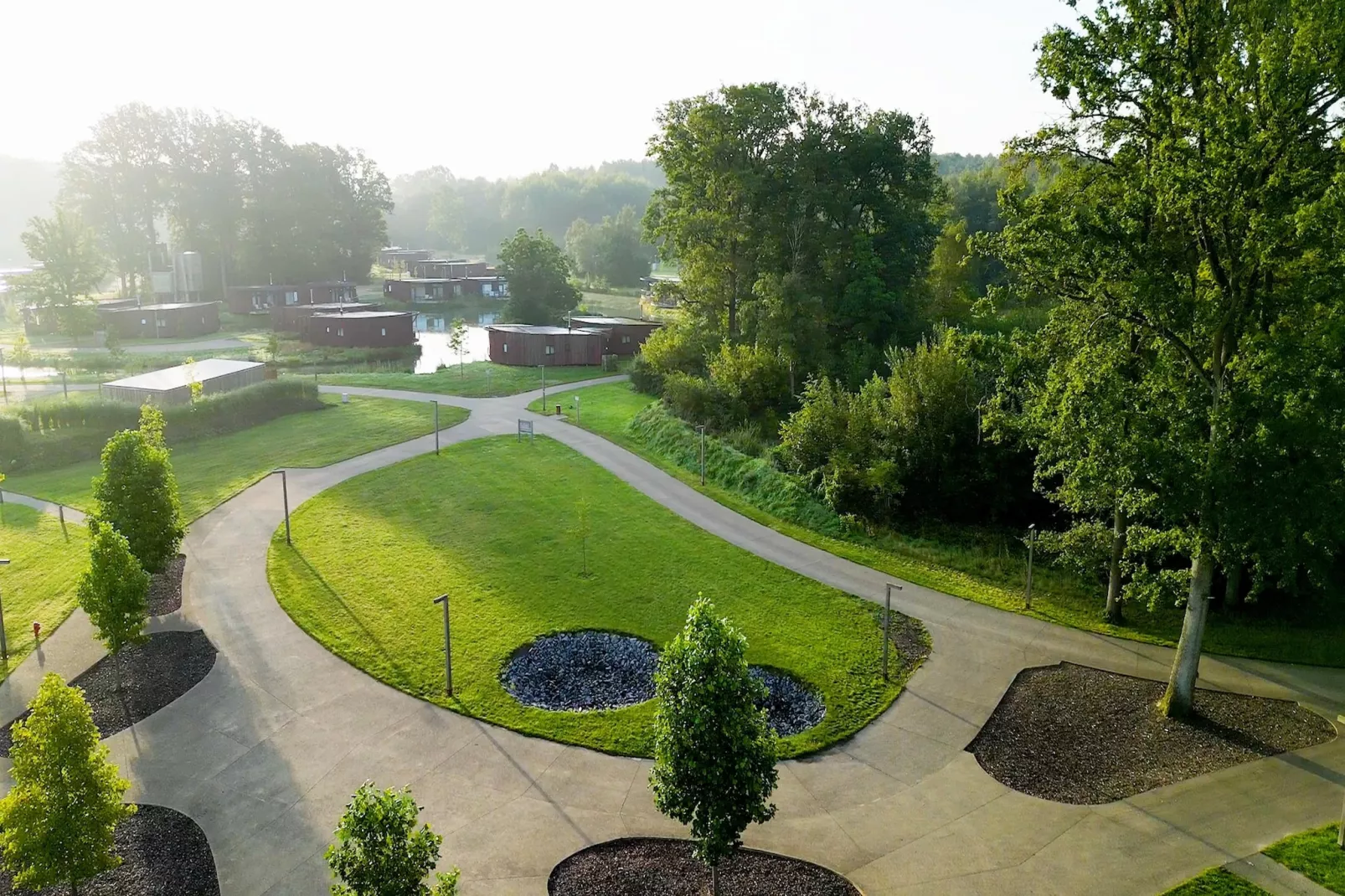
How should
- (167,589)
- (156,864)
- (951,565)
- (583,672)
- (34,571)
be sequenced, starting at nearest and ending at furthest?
(156,864) < (583,672) < (167,589) < (34,571) < (951,565)

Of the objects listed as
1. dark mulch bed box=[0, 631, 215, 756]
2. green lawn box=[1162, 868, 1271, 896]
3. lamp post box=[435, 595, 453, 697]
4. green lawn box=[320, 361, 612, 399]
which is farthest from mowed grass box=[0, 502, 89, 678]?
green lawn box=[320, 361, 612, 399]

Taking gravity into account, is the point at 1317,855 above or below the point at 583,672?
above

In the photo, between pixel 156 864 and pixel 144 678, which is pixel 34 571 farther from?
pixel 156 864

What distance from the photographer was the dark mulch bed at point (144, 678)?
15180 mm

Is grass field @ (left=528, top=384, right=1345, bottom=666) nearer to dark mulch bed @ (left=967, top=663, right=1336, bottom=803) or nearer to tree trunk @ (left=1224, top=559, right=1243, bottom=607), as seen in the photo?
tree trunk @ (left=1224, top=559, right=1243, bottom=607)

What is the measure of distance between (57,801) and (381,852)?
536cm

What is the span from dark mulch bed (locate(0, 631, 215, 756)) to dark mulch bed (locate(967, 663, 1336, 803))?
14.7m

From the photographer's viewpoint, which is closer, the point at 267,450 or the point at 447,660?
the point at 447,660

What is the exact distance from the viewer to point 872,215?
41.4 m

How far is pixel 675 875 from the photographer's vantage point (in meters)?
11.0

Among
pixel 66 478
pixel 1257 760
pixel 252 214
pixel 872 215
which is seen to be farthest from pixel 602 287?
pixel 1257 760

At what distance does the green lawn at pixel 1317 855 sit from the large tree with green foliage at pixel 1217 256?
128 inches

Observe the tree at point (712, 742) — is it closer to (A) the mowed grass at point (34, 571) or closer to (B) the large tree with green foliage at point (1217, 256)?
(B) the large tree with green foliage at point (1217, 256)

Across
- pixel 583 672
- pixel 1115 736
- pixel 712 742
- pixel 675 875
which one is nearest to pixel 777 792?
pixel 675 875
